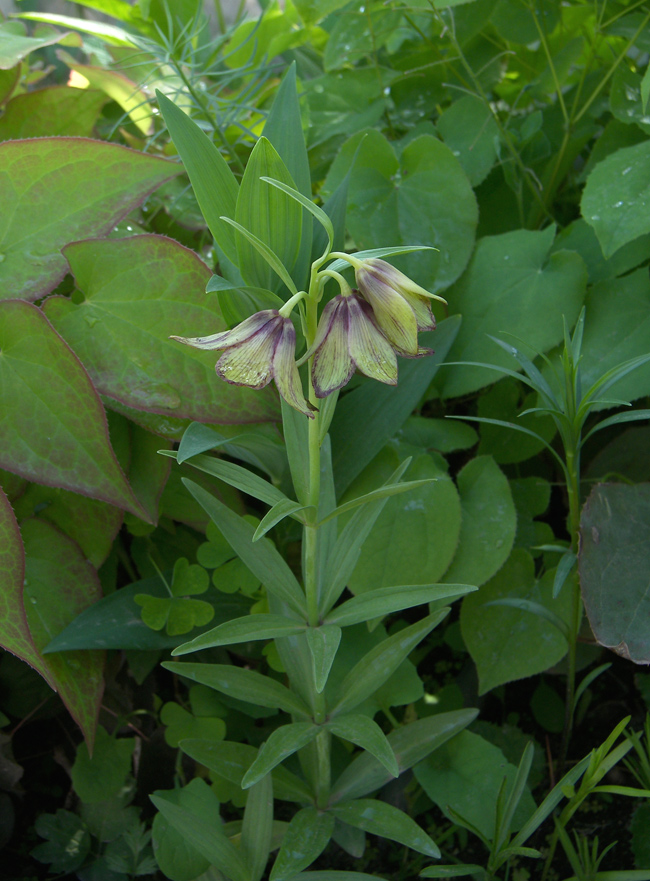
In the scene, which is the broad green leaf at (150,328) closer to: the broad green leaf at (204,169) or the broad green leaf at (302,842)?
the broad green leaf at (204,169)

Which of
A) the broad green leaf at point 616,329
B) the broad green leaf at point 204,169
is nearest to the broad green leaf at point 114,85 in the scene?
the broad green leaf at point 204,169

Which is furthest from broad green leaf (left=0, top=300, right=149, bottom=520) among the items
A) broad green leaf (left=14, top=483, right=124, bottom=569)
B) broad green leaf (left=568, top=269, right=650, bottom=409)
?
broad green leaf (left=568, top=269, right=650, bottom=409)

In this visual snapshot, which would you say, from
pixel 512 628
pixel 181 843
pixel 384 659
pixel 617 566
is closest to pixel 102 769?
pixel 181 843

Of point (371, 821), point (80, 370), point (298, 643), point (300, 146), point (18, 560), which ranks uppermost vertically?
point (300, 146)

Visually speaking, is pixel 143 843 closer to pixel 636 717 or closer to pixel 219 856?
pixel 219 856

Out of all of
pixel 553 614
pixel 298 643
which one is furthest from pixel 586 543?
pixel 298 643

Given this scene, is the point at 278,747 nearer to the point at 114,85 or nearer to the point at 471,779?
the point at 471,779

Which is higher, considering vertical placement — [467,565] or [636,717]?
[467,565]
